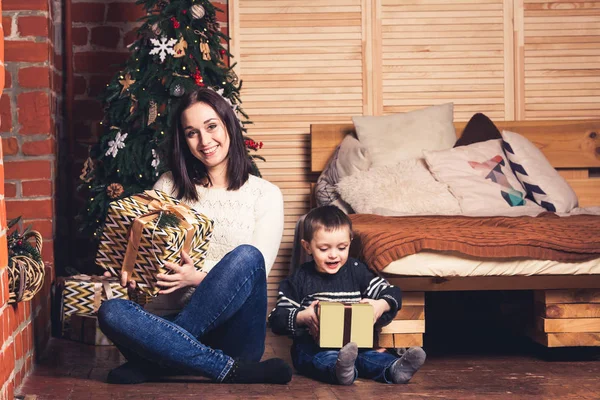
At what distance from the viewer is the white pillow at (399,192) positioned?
11.1 ft

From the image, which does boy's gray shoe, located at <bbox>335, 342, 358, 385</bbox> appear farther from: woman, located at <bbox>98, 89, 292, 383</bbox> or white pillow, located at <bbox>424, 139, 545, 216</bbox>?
white pillow, located at <bbox>424, 139, 545, 216</bbox>

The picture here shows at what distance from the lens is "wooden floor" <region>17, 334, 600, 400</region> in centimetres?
230

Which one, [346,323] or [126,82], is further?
[126,82]

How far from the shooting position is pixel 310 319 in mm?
2531

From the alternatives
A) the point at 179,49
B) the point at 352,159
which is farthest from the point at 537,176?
the point at 179,49

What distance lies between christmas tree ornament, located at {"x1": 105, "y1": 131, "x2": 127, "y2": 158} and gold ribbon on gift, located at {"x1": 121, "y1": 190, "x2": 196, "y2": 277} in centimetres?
101

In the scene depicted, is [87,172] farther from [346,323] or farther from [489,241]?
[489,241]

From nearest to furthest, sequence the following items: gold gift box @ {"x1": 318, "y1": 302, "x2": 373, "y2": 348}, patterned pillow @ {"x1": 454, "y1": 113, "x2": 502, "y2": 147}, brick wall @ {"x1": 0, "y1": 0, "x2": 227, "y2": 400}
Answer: gold gift box @ {"x1": 318, "y1": 302, "x2": 373, "y2": 348}
brick wall @ {"x1": 0, "y1": 0, "x2": 227, "y2": 400}
patterned pillow @ {"x1": 454, "y1": 113, "x2": 502, "y2": 147}

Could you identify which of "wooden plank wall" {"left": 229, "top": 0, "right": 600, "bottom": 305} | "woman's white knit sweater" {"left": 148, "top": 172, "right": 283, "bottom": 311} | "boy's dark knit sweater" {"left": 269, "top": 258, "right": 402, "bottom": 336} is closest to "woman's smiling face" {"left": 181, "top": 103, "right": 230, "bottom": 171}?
"woman's white knit sweater" {"left": 148, "top": 172, "right": 283, "bottom": 311}

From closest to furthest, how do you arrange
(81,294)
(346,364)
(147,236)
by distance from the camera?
(147,236)
(346,364)
(81,294)

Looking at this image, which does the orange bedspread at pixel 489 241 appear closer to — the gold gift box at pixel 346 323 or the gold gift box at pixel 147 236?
the gold gift box at pixel 346 323

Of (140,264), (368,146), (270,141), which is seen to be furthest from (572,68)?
(140,264)

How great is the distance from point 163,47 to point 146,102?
→ 0.25 metres

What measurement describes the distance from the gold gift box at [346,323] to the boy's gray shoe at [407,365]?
0.11 metres
